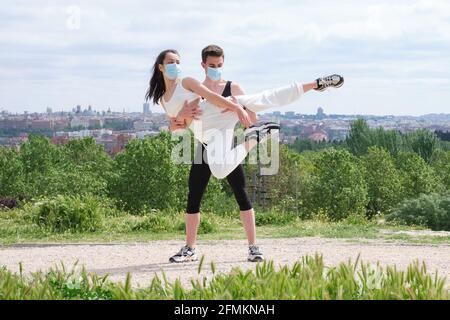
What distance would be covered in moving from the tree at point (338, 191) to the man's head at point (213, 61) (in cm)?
3547

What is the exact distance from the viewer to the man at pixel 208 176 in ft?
25.6

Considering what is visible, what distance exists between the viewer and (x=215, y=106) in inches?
309

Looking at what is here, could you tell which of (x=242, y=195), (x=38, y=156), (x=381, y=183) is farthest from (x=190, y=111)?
(x=381, y=183)

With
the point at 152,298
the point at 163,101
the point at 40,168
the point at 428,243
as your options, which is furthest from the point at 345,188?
the point at 152,298

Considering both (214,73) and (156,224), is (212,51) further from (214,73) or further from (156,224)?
(156,224)

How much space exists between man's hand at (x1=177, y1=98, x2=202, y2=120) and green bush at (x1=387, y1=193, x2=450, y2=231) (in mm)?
10072

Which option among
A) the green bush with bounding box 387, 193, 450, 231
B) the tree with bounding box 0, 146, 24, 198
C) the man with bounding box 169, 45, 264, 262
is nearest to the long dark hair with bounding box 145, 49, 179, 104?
the man with bounding box 169, 45, 264, 262

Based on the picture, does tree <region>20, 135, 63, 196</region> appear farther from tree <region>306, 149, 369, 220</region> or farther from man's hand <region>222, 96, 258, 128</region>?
man's hand <region>222, 96, 258, 128</region>

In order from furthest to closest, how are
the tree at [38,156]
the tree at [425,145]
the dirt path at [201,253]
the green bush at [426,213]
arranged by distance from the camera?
1. the tree at [425,145]
2. the tree at [38,156]
3. the green bush at [426,213]
4. the dirt path at [201,253]

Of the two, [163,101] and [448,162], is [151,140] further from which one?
[448,162]

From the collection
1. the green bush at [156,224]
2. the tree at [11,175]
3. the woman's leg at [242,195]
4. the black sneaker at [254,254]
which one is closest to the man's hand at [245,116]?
the woman's leg at [242,195]

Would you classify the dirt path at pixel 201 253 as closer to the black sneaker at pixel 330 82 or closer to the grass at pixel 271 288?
the grass at pixel 271 288

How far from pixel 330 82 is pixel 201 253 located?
2.60 meters

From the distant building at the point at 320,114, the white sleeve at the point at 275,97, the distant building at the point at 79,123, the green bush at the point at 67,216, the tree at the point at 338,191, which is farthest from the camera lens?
the distant building at the point at 320,114
